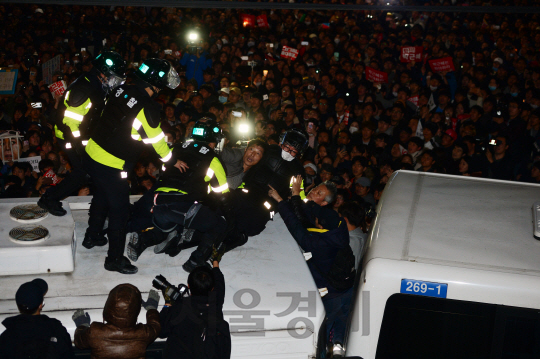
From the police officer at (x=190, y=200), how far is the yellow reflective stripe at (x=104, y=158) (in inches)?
19.1

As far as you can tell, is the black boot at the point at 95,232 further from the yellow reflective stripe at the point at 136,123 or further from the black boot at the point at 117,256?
the yellow reflective stripe at the point at 136,123

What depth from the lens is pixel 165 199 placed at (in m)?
4.48

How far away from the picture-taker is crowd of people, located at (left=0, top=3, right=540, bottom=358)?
554cm

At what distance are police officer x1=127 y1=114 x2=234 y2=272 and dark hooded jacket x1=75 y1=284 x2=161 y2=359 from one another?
40.4 inches

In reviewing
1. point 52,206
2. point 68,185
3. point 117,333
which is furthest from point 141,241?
point 117,333

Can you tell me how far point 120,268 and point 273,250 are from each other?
126 cm

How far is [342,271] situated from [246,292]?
1224 mm

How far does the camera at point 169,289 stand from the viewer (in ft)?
11.4

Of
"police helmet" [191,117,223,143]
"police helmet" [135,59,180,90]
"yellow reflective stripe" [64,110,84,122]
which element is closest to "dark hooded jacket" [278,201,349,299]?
"police helmet" [191,117,223,143]

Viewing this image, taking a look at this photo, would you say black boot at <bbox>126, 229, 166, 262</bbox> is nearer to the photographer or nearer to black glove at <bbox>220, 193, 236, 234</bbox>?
black glove at <bbox>220, 193, 236, 234</bbox>

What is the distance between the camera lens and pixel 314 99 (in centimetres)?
1101

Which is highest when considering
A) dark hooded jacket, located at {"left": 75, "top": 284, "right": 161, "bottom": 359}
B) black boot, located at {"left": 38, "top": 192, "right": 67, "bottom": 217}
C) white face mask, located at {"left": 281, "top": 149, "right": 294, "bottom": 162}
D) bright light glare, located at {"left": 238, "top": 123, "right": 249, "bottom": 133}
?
white face mask, located at {"left": 281, "top": 149, "right": 294, "bottom": 162}

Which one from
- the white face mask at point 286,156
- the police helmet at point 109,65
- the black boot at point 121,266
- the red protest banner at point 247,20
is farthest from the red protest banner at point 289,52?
the black boot at point 121,266

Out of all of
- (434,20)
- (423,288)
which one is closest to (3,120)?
(423,288)
